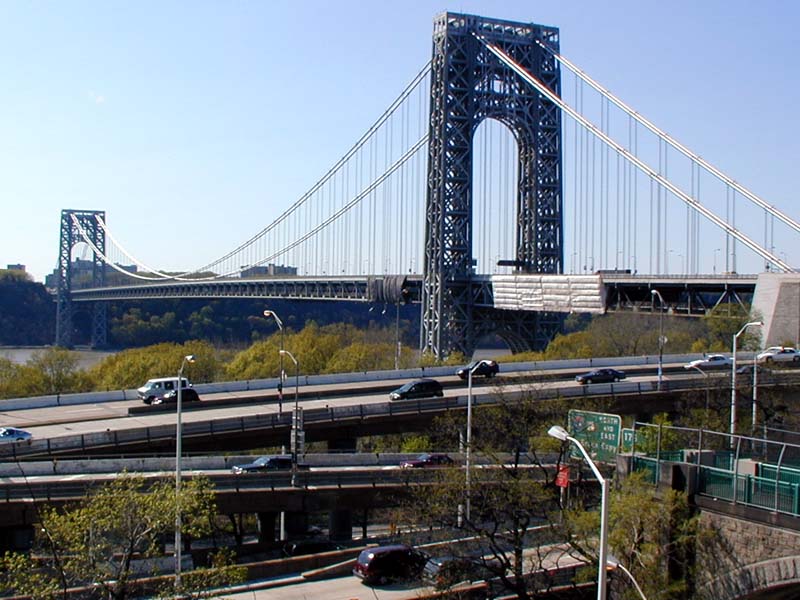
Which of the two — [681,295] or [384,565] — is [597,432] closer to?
[384,565]

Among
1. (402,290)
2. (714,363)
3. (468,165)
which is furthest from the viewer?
(402,290)

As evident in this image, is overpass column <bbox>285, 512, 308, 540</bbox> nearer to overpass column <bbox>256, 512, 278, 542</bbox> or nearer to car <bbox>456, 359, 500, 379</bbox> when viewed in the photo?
overpass column <bbox>256, 512, 278, 542</bbox>

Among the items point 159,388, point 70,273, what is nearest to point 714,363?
point 159,388

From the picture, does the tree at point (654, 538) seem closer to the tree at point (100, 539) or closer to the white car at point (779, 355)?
the tree at point (100, 539)

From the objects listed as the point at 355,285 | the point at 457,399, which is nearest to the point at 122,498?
the point at 457,399

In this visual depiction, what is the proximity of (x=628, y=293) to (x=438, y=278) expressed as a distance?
15.9 m

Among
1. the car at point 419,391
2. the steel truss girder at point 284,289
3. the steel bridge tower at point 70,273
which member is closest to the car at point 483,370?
the car at point 419,391

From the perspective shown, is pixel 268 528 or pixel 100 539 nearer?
pixel 100 539

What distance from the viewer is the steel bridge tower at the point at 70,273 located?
133 meters

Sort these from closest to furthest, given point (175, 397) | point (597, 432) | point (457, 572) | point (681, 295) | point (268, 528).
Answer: point (457, 572), point (597, 432), point (268, 528), point (175, 397), point (681, 295)

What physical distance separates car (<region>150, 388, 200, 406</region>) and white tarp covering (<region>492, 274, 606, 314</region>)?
961 inches

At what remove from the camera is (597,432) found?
2552cm

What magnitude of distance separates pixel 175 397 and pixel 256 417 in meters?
7.47

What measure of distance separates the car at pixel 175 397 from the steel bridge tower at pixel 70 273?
8770 cm
